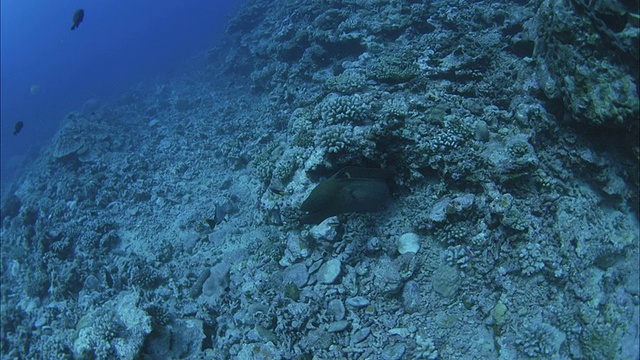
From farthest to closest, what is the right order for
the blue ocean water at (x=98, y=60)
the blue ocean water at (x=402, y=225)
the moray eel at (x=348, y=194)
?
the blue ocean water at (x=98, y=60)
the moray eel at (x=348, y=194)
the blue ocean water at (x=402, y=225)

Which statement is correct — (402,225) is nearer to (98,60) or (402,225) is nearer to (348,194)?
(348,194)

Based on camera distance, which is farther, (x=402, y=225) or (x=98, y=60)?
(x=98, y=60)

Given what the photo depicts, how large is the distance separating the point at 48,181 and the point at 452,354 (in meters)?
16.2

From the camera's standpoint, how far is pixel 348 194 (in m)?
4.63

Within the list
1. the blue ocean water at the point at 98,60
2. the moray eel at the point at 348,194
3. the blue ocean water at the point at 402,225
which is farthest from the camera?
the blue ocean water at the point at 98,60

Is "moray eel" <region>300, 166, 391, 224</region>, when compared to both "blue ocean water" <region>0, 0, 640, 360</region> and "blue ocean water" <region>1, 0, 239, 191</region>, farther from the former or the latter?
"blue ocean water" <region>1, 0, 239, 191</region>

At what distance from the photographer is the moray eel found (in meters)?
4.56

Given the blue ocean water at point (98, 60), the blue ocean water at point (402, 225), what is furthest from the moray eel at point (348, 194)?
the blue ocean water at point (98, 60)

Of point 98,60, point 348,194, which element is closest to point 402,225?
point 348,194

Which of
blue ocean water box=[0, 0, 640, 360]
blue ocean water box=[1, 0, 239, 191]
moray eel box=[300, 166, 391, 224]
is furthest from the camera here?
blue ocean water box=[1, 0, 239, 191]

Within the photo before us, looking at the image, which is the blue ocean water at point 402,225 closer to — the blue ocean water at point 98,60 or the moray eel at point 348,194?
the moray eel at point 348,194

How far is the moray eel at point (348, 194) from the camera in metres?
4.56

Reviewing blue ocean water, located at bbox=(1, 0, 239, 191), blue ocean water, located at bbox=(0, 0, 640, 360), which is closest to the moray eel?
blue ocean water, located at bbox=(0, 0, 640, 360)

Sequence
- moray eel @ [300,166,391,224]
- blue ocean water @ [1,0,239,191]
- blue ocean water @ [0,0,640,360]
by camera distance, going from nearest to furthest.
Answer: blue ocean water @ [0,0,640,360] < moray eel @ [300,166,391,224] < blue ocean water @ [1,0,239,191]
